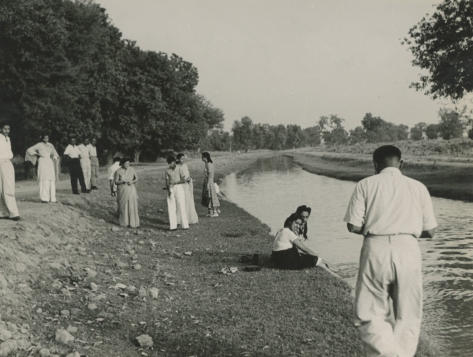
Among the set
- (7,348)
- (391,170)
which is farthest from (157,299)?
(391,170)

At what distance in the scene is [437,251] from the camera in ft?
47.1

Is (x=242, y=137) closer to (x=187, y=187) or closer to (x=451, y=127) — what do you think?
(x=451, y=127)

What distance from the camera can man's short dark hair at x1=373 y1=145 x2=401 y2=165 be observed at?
5.07 meters

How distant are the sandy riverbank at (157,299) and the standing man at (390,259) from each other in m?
1.63

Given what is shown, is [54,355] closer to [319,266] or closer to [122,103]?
[319,266]

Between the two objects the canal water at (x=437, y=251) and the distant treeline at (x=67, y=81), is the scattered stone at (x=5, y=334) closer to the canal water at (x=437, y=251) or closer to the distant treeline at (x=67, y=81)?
the canal water at (x=437, y=251)

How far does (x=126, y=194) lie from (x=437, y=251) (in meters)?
9.20

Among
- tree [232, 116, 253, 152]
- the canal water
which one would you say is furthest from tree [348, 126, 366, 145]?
the canal water

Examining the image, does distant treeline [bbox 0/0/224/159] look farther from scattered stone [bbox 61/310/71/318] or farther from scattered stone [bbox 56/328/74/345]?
scattered stone [bbox 56/328/74/345]

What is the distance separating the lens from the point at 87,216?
54.3ft

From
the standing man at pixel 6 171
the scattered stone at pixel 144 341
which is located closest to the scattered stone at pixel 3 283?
the scattered stone at pixel 144 341

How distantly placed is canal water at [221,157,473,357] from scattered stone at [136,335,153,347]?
13.9 ft

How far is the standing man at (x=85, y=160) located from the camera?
19.8 metres

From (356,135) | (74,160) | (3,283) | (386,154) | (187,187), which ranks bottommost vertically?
(3,283)
